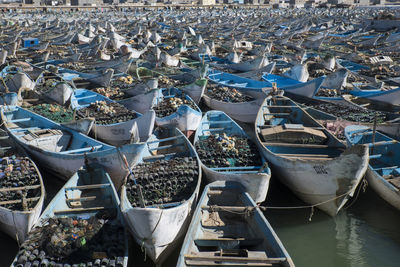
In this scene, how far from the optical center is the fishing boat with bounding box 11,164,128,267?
860 centimetres

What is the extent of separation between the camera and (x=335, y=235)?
11.2 m

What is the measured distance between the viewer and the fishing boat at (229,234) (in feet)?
27.7

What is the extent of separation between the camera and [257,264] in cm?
845

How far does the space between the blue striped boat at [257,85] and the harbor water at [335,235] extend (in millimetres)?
7954

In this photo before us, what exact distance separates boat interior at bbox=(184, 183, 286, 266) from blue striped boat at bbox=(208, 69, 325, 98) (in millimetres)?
10178

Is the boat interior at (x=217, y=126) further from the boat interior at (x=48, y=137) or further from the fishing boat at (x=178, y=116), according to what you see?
the boat interior at (x=48, y=137)

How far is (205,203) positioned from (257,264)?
9.15ft

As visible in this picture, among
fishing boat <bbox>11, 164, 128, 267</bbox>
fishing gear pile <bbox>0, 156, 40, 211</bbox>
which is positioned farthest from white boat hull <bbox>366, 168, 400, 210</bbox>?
fishing gear pile <bbox>0, 156, 40, 211</bbox>

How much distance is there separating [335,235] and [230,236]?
367 centimetres

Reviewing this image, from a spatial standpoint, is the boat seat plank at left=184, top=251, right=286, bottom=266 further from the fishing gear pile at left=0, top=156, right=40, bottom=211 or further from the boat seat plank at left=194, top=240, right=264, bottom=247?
the fishing gear pile at left=0, top=156, right=40, bottom=211

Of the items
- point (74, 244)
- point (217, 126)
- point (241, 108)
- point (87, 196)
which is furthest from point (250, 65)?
point (74, 244)

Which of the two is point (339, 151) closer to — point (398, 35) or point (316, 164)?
point (316, 164)

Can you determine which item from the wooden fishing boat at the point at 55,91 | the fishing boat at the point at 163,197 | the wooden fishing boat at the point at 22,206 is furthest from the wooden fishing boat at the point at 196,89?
the wooden fishing boat at the point at 22,206

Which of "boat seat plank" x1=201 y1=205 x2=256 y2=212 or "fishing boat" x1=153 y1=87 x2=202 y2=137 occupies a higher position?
"fishing boat" x1=153 y1=87 x2=202 y2=137
